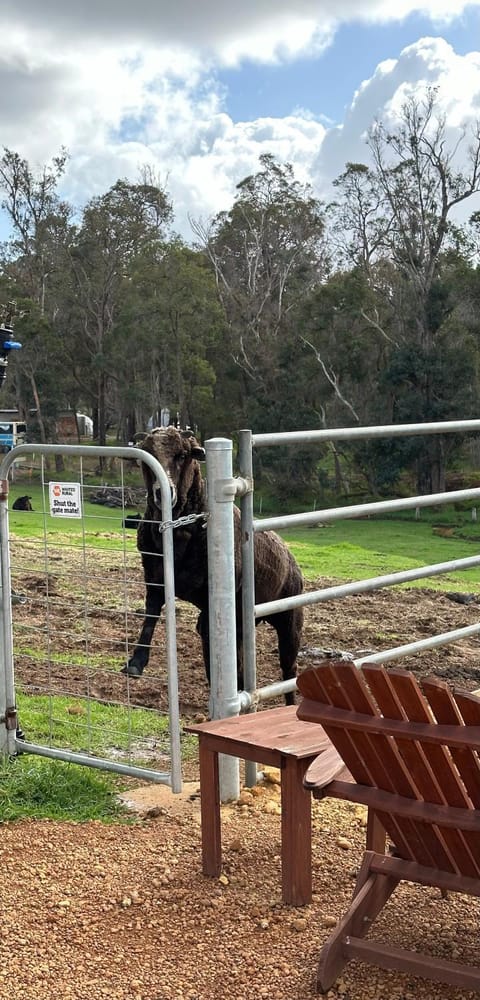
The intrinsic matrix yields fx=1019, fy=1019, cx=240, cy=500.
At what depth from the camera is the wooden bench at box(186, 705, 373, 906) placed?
3215 millimetres

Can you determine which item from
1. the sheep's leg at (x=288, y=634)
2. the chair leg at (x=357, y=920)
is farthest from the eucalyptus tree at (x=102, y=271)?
the chair leg at (x=357, y=920)

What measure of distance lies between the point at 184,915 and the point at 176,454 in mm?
3233

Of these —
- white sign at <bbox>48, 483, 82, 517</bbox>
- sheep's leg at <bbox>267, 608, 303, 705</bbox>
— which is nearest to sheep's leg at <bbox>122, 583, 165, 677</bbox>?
sheep's leg at <bbox>267, 608, 303, 705</bbox>

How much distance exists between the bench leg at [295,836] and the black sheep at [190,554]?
2467mm

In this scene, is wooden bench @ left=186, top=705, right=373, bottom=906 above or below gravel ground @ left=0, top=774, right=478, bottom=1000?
above

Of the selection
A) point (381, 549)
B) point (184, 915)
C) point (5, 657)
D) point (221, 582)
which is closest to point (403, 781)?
point (184, 915)

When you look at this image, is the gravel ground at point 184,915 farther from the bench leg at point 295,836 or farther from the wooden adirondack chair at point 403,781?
the wooden adirondack chair at point 403,781

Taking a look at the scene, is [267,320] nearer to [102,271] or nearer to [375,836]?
[102,271]

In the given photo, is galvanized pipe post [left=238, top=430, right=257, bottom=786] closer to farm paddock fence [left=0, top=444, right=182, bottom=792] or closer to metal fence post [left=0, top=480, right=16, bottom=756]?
farm paddock fence [left=0, top=444, right=182, bottom=792]

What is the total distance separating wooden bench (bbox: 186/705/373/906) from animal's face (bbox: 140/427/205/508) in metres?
2.49

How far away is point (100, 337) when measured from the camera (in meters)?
48.4

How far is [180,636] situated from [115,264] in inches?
1726

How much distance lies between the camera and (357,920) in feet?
9.05

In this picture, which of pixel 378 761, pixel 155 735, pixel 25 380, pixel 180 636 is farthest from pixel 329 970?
pixel 25 380
